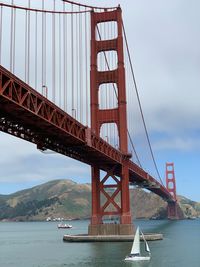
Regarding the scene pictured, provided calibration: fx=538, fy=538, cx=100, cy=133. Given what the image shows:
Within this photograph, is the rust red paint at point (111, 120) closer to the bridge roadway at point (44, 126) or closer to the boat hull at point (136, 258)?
the bridge roadway at point (44, 126)

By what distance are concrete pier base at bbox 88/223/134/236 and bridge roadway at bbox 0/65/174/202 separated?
22.3ft

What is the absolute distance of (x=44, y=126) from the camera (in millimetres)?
37062

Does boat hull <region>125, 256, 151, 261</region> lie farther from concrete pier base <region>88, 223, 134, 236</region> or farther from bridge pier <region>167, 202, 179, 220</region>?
bridge pier <region>167, 202, 179, 220</region>

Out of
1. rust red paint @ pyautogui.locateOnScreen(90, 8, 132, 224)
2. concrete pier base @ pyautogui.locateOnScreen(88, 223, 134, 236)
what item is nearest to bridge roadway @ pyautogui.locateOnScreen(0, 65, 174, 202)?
rust red paint @ pyautogui.locateOnScreen(90, 8, 132, 224)

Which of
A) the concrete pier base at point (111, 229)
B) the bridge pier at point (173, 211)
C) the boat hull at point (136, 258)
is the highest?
the bridge pier at point (173, 211)

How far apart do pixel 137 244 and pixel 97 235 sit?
14.7 meters

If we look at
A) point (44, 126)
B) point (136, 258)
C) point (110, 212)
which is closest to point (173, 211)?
point (110, 212)

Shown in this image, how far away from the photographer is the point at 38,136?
41.5 meters

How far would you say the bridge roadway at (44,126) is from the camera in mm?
30203

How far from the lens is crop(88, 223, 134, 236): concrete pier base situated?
188 ft

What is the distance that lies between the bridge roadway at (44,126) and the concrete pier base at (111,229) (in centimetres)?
680

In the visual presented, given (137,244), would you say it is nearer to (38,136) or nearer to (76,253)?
(76,253)

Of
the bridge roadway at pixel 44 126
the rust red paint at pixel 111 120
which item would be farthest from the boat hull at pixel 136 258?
the rust red paint at pixel 111 120

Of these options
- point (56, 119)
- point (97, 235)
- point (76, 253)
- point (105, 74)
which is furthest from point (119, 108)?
point (56, 119)
